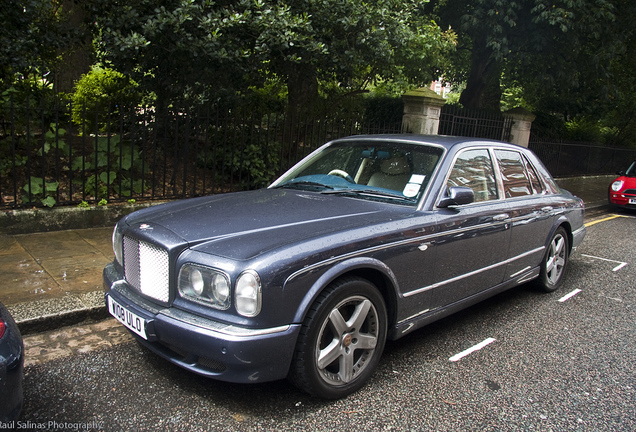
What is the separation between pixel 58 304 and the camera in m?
3.92

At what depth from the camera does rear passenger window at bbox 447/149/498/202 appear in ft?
12.5

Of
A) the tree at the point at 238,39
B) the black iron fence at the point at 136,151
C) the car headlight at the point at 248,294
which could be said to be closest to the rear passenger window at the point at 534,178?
the tree at the point at 238,39

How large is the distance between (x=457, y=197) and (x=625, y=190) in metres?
10.2

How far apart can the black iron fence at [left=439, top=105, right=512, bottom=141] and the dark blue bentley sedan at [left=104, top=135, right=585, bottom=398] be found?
8022 millimetres

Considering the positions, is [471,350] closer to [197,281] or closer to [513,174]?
[513,174]

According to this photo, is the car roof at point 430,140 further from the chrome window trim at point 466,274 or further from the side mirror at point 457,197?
the chrome window trim at point 466,274

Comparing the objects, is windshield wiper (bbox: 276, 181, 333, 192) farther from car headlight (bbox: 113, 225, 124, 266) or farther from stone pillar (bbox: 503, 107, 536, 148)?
stone pillar (bbox: 503, 107, 536, 148)

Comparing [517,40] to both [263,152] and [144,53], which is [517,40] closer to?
[263,152]

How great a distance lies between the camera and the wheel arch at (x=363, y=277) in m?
2.61

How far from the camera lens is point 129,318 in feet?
9.29

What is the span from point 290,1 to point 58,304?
5071 millimetres

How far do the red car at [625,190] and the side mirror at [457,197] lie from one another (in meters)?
10.0

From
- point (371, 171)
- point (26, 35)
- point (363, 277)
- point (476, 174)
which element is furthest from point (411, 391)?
point (26, 35)

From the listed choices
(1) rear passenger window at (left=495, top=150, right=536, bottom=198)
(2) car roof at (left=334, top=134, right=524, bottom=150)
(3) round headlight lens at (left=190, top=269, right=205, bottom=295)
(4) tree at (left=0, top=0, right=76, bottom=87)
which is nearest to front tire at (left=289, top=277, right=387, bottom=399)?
(3) round headlight lens at (left=190, top=269, right=205, bottom=295)
